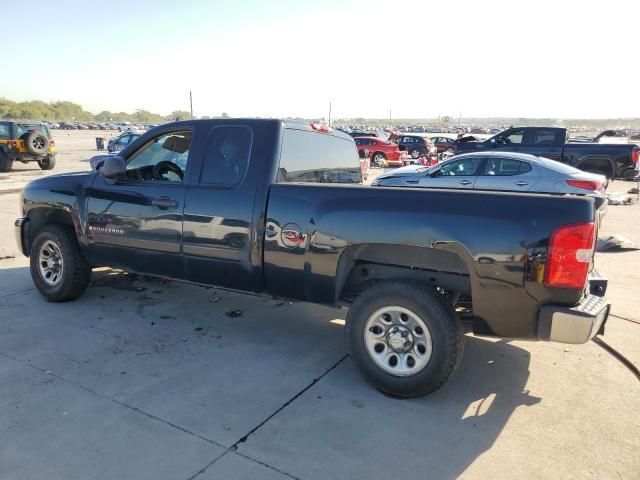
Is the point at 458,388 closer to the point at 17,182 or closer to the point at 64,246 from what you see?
the point at 64,246

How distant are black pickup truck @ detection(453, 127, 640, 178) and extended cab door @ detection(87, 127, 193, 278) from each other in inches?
493

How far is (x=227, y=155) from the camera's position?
419cm

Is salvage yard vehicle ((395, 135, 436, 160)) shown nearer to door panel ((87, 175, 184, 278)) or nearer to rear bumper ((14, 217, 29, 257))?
rear bumper ((14, 217, 29, 257))

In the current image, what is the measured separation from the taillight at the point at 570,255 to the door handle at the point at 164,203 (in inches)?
117

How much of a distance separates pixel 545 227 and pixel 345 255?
52.8 inches

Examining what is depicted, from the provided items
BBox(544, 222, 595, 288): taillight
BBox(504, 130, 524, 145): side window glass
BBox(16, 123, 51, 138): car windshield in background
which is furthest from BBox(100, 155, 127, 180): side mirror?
BBox(16, 123, 51, 138): car windshield in background

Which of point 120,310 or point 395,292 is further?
point 120,310

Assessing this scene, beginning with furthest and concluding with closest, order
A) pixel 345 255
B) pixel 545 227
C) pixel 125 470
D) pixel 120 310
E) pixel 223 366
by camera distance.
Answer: pixel 120 310, pixel 223 366, pixel 345 255, pixel 545 227, pixel 125 470

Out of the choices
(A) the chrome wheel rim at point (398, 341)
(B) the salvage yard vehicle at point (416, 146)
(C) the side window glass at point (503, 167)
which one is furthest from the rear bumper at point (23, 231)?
(B) the salvage yard vehicle at point (416, 146)

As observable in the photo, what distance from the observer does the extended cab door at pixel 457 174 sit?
1063 cm

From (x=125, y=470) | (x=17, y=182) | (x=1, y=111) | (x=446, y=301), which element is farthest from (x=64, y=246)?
(x=1, y=111)

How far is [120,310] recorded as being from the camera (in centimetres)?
505

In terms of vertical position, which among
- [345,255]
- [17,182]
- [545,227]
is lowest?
[17,182]

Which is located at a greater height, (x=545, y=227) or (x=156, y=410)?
(x=545, y=227)
